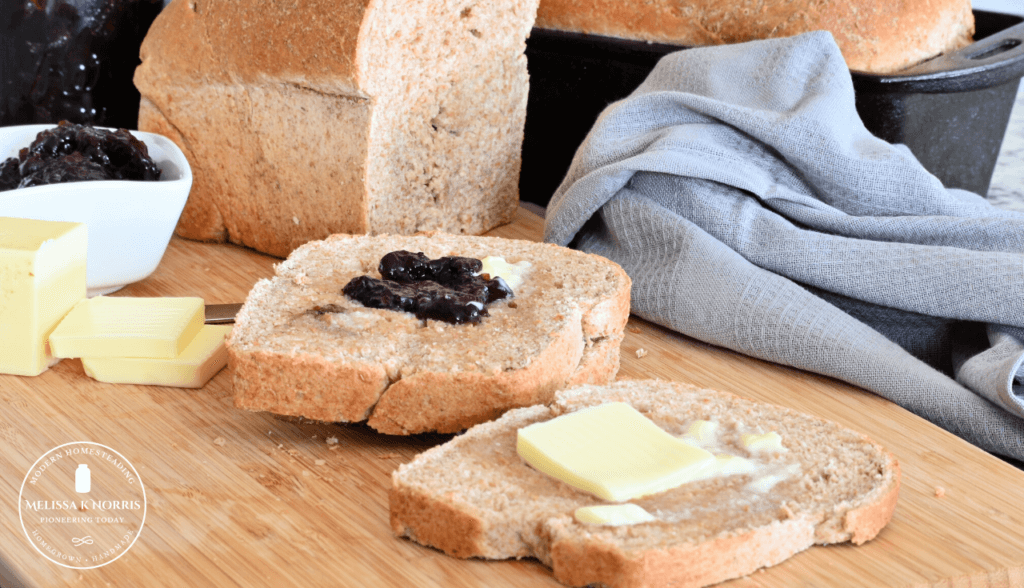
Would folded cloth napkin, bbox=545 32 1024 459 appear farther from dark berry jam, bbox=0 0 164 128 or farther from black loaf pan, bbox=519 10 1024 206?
dark berry jam, bbox=0 0 164 128

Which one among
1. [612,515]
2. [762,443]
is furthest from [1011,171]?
[612,515]

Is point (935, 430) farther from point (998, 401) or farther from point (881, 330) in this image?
point (881, 330)

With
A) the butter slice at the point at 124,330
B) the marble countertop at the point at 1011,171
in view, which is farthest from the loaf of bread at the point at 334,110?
the marble countertop at the point at 1011,171

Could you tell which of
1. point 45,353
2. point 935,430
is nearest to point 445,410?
point 45,353

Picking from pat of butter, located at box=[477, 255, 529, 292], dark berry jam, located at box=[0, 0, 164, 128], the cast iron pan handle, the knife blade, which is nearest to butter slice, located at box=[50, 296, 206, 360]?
the knife blade

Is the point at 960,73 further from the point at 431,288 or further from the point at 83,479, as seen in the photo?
the point at 83,479

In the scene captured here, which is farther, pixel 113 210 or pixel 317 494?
pixel 113 210

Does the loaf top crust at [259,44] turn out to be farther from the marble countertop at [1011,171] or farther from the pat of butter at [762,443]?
the marble countertop at [1011,171]
